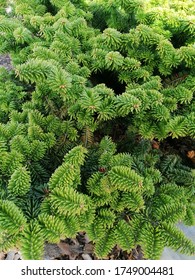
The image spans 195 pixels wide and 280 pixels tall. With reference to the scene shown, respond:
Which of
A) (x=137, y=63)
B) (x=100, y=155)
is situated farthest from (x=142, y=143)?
(x=137, y=63)

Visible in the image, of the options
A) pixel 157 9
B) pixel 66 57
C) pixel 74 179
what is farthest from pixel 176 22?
pixel 74 179

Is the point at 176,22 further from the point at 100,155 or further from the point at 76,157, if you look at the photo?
the point at 76,157

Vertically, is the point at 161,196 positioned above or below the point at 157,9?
below

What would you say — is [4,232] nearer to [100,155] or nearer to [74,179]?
[74,179]

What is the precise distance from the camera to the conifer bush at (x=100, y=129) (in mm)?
1633

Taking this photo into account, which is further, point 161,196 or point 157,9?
point 157,9

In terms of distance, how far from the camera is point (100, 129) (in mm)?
2379

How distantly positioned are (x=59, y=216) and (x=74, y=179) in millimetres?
210

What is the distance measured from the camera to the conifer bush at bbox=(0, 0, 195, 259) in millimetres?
1633

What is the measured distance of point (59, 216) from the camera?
1.61 metres
